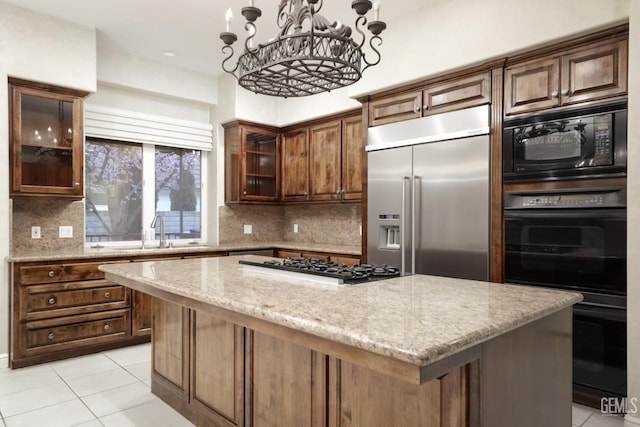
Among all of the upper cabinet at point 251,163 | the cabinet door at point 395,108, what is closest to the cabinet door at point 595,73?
the cabinet door at point 395,108

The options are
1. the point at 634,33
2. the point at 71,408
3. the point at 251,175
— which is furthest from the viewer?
the point at 251,175

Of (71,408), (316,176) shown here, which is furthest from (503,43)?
(71,408)

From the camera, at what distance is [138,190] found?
15.6ft

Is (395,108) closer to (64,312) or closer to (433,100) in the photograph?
(433,100)

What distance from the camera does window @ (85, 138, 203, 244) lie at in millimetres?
4449

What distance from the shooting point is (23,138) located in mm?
3545

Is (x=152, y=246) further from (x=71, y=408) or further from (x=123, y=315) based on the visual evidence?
(x=71, y=408)

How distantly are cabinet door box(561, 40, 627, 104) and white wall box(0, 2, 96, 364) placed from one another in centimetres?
374

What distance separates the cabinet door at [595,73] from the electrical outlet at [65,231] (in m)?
4.25

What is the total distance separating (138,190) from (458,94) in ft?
11.2

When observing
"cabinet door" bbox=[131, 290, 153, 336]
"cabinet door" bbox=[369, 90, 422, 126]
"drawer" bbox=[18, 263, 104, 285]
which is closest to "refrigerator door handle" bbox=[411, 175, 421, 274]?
"cabinet door" bbox=[369, 90, 422, 126]

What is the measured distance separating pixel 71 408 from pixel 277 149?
11.3ft

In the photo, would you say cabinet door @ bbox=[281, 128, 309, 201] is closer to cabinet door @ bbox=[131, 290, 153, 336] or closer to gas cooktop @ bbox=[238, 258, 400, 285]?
cabinet door @ bbox=[131, 290, 153, 336]

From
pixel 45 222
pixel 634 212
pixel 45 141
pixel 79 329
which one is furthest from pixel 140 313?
pixel 634 212
